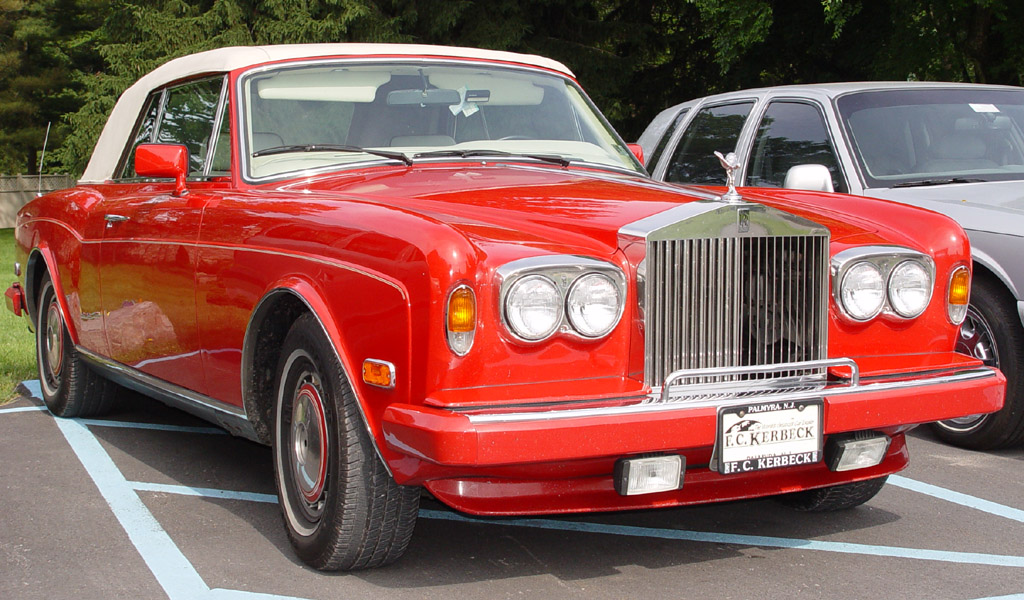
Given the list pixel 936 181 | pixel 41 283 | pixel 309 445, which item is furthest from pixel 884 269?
pixel 41 283

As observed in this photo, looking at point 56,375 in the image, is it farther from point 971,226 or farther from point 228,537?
point 971,226

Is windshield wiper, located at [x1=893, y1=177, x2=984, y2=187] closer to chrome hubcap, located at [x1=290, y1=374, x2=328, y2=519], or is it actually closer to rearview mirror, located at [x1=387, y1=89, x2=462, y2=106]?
rearview mirror, located at [x1=387, y1=89, x2=462, y2=106]

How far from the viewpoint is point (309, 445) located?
389 cm

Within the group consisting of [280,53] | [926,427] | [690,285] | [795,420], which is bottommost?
[926,427]

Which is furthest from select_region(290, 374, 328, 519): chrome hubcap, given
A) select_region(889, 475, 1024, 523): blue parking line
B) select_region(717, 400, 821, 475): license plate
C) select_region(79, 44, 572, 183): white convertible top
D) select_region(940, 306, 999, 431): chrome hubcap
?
select_region(940, 306, 999, 431): chrome hubcap

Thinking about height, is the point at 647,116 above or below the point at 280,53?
below

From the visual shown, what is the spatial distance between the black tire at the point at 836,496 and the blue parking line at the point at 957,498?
1.53 feet

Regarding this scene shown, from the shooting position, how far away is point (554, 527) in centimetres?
443

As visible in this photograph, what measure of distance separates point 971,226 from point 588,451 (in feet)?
10.7

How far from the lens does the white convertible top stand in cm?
493

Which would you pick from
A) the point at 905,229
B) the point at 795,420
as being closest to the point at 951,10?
the point at 905,229

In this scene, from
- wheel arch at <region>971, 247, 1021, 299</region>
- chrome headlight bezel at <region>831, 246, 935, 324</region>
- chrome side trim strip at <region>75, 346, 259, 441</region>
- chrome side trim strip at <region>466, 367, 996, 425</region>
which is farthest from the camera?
wheel arch at <region>971, 247, 1021, 299</region>

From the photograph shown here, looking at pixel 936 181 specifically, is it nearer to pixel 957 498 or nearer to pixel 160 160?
pixel 957 498

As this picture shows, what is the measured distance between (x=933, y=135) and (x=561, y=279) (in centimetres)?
399
